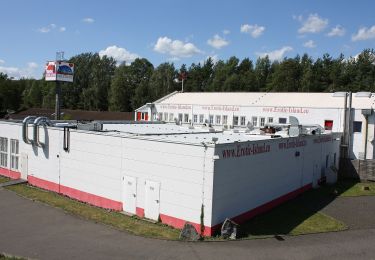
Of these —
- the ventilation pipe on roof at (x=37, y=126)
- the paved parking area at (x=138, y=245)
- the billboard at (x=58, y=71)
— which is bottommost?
the paved parking area at (x=138, y=245)

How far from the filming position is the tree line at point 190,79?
68312mm

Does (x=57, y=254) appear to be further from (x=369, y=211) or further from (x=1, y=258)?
(x=369, y=211)

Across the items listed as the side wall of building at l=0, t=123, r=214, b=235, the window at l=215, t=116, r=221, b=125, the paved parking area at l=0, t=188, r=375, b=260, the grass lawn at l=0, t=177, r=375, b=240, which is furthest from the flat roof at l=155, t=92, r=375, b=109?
the side wall of building at l=0, t=123, r=214, b=235

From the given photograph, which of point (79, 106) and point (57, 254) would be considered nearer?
point (57, 254)

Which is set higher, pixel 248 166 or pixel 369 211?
pixel 248 166

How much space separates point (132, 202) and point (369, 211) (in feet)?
40.9

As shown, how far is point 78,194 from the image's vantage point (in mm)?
20781

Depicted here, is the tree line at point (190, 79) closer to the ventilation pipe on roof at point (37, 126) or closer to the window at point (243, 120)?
the window at point (243, 120)

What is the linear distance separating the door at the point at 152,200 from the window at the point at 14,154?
12531 millimetres

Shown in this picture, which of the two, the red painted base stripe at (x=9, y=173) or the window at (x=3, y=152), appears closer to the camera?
the red painted base stripe at (x=9, y=173)

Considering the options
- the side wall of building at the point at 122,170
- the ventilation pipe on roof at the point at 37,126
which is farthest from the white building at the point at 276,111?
the side wall of building at the point at 122,170

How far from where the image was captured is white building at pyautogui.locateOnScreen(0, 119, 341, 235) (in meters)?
15.4

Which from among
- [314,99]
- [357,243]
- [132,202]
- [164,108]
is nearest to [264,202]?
[357,243]

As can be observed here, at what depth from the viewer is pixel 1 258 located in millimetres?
12484
